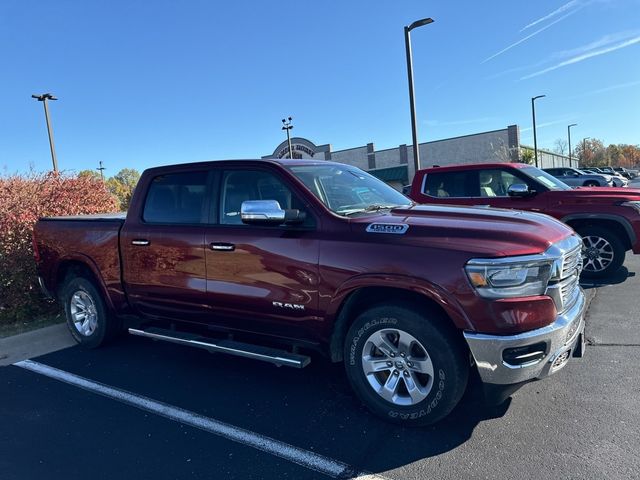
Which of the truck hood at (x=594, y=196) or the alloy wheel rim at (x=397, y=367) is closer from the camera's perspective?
the alloy wheel rim at (x=397, y=367)

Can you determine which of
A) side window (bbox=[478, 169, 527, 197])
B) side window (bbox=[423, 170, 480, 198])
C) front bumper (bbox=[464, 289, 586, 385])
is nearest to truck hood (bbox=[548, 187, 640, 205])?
side window (bbox=[478, 169, 527, 197])

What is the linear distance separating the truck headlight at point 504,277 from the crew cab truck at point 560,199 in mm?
4745

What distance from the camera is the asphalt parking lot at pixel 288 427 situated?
9.76 feet

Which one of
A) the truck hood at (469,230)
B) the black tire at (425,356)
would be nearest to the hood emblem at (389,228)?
the truck hood at (469,230)

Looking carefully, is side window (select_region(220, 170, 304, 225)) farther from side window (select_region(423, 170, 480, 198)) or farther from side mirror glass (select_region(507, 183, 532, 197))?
side window (select_region(423, 170, 480, 198))

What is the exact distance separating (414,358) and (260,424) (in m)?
1.24

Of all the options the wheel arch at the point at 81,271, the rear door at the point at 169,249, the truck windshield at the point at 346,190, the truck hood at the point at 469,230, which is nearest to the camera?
the truck hood at the point at 469,230

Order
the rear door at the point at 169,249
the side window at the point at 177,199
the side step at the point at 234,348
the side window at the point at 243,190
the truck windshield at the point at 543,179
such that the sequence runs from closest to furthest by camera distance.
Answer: the side step at the point at 234,348
the side window at the point at 243,190
the rear door at the point at 169,249
the side window at the point at 177,199
the truck windshield at the point at 543,179

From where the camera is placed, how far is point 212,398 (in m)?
4.02

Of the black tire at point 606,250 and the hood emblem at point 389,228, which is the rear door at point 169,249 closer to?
the hood emblem at point 389,228

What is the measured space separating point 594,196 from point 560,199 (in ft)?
1.52

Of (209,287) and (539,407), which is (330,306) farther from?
(539,407)

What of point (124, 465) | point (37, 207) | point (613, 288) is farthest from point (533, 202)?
point (37, 207)

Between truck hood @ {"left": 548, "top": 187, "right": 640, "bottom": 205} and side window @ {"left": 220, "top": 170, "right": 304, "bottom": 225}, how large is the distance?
5.26m
